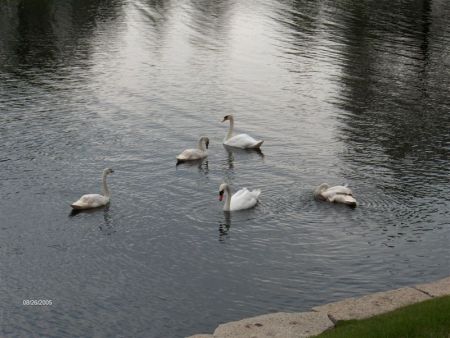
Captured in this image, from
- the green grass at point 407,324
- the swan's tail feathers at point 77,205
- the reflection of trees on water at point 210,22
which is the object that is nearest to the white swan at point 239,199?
the swan's tail feathers at point 77,205

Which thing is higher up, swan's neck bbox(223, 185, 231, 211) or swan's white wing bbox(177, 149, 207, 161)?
swan's white wing bbox(177, 149, 207, 161)


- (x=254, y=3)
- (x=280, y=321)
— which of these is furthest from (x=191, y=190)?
(x=254, y=3)

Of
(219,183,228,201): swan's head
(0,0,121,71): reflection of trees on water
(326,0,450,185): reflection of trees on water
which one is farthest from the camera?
(0,0,121,71): reflection of trees on water

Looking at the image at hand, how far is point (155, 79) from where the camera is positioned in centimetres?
5459

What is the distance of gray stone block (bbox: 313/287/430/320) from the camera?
74.7ft

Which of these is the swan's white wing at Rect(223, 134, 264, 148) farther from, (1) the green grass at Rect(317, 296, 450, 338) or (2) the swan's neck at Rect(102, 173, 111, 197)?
(1) the green grass at Rect(317, 296, 450, 338)

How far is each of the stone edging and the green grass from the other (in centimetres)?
94

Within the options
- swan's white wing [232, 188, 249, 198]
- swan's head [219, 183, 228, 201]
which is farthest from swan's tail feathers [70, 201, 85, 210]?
swan's white wing [232, 188, 249, 198]

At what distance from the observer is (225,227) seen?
101 ft

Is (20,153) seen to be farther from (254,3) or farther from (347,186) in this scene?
(254,3)

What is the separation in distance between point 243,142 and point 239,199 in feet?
27.0

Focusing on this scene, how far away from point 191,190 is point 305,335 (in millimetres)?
13846

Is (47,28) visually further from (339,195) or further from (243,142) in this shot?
(339,195)

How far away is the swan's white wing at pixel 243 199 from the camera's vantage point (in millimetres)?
32031
